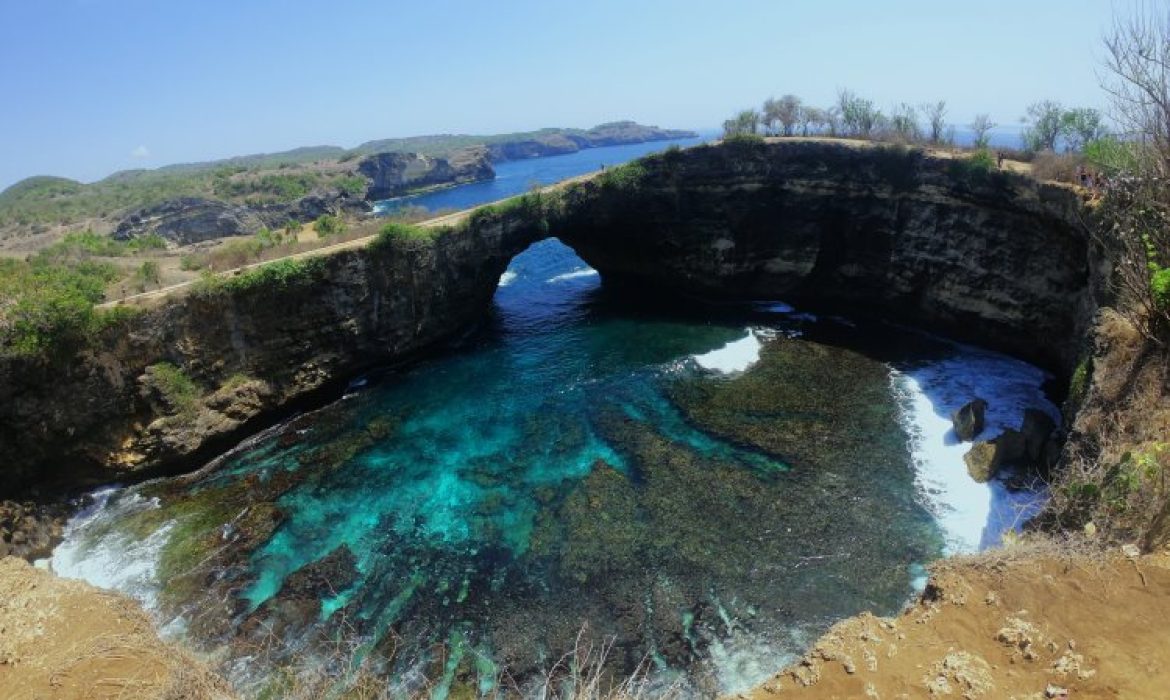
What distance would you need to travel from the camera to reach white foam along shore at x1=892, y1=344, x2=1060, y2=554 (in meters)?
19.4

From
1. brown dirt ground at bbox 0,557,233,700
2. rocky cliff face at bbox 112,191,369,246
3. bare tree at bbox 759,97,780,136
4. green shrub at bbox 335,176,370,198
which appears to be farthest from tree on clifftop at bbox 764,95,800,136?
green shrub at bbox 335,176,370,198

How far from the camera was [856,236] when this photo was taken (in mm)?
37000

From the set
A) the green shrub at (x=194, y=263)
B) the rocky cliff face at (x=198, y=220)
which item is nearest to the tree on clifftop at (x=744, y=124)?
the green shrub at (x=194, y=263)

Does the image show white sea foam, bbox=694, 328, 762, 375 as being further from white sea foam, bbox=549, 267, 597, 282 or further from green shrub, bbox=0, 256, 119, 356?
green shrub, bbox=0, 256, 119, 356

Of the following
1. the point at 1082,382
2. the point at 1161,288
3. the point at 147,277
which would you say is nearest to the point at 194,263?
the point at 147,277

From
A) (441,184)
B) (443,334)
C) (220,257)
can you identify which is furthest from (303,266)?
(441,184)

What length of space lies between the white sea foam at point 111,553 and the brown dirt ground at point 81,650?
1.70m

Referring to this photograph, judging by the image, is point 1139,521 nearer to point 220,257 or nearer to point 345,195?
point 220,257

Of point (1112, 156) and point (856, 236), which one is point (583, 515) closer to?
point (1112, 156)

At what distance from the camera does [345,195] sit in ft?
337

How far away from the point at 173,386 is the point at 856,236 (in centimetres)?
3729

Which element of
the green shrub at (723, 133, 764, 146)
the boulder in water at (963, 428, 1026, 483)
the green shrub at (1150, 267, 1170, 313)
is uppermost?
the green shrub at (723, 133, 764, 146)

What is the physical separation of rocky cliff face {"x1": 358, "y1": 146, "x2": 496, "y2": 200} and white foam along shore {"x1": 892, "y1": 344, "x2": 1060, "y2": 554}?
10958cm

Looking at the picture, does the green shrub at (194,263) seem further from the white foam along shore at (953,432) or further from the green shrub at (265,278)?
the white foam along shore at (953,432)
